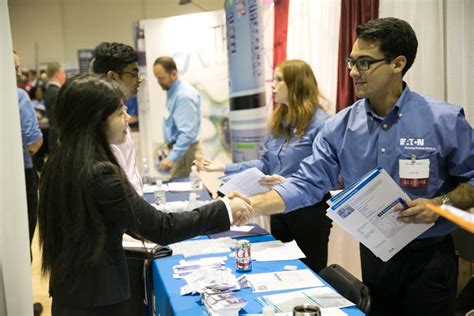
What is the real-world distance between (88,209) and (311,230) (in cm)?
163

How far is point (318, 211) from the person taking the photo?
2986mm

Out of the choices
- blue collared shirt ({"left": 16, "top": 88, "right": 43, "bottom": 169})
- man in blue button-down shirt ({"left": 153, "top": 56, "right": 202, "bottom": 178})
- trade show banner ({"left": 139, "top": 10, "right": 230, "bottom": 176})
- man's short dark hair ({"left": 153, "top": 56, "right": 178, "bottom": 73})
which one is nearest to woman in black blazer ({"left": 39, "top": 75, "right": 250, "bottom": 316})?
blue collared shirt ({"left": 16, "top": 88, "right": 43, "bottom": 169})

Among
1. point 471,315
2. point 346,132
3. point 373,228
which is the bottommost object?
point 471,315

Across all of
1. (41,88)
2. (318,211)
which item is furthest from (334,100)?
(41,88)

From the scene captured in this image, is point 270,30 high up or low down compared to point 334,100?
up

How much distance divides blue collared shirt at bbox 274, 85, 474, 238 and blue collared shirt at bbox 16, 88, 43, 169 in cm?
266

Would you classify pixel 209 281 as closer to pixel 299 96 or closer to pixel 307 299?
pixel 307 299

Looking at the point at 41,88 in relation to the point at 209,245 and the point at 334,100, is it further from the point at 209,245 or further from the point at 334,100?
the point at 209,245

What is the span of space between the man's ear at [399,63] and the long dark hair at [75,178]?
1066mm

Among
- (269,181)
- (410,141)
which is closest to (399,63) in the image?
(410,141)

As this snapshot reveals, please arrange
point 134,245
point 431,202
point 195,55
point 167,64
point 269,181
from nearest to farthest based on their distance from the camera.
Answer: point 431,202, point 134,245, point 269,181, point 167,64, point 195,55

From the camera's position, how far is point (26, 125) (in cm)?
402

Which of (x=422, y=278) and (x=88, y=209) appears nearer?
(x=88, y=209)

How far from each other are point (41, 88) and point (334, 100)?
25.1ft
